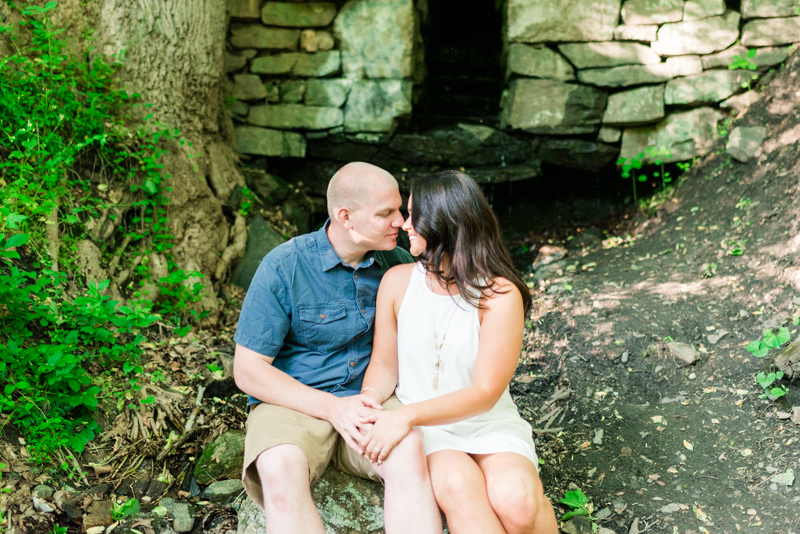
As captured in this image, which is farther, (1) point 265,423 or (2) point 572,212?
(2) point 572,212

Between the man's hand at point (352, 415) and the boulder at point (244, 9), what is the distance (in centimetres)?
425

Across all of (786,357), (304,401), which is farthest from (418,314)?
(786,357)

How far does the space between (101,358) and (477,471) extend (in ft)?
6.24

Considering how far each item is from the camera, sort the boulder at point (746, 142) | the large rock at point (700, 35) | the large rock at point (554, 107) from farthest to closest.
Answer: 1. the large rock at point (554, 107)
2. the large rock at point (700, 35)
3. the boulder at point (746, 142)

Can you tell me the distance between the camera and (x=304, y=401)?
1.90 metres

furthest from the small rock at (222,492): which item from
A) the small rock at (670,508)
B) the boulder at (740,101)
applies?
the boulder at (740,101)

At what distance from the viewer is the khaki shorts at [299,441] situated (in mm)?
1761

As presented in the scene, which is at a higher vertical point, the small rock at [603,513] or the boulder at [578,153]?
the boulder at [578,153]

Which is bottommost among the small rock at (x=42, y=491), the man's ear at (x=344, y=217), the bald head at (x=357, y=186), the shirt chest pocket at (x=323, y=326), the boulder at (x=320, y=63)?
the small rock at (x=42, y=491)

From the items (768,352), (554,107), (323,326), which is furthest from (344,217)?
(554,107)

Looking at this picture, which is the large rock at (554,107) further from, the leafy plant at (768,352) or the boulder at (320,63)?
the leafy plant at (768,352)

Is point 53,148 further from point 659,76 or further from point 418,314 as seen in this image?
point 659,76

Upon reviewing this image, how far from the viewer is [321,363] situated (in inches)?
81.2

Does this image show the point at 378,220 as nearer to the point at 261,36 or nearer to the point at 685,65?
the point at 261,36
